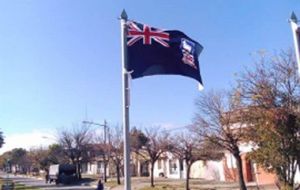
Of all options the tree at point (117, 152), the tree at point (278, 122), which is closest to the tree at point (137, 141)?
the tree at point (117, 152)

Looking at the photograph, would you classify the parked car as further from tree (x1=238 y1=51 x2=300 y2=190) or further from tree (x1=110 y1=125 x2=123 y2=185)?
tree (x1=238 y1=51 x2=300 y2=190)

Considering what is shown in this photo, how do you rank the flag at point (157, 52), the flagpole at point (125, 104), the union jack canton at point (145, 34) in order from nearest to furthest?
the flagpole at point (125, 104) → the flag at point (157, 52) → the union jack canton at point (145, 34)

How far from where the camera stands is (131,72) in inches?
420

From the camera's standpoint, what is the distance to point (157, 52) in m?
11.3

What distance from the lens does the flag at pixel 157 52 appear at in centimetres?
1103

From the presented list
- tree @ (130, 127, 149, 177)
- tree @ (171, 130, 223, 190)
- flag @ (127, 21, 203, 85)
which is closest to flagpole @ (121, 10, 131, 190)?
flag @ (127, 21, 203, 85)

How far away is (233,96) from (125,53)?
44.0 ft

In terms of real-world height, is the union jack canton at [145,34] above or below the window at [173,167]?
above

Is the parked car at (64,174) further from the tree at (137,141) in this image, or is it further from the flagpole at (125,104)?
the flagpole at (125,104)

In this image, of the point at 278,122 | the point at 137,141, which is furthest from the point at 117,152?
the point at 278,122

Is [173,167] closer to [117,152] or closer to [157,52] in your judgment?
[117,152]

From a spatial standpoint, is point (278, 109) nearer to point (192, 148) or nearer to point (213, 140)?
point (213, 140)

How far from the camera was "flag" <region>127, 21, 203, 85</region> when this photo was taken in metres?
11.0

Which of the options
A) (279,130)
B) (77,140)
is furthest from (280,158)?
(77,140)
